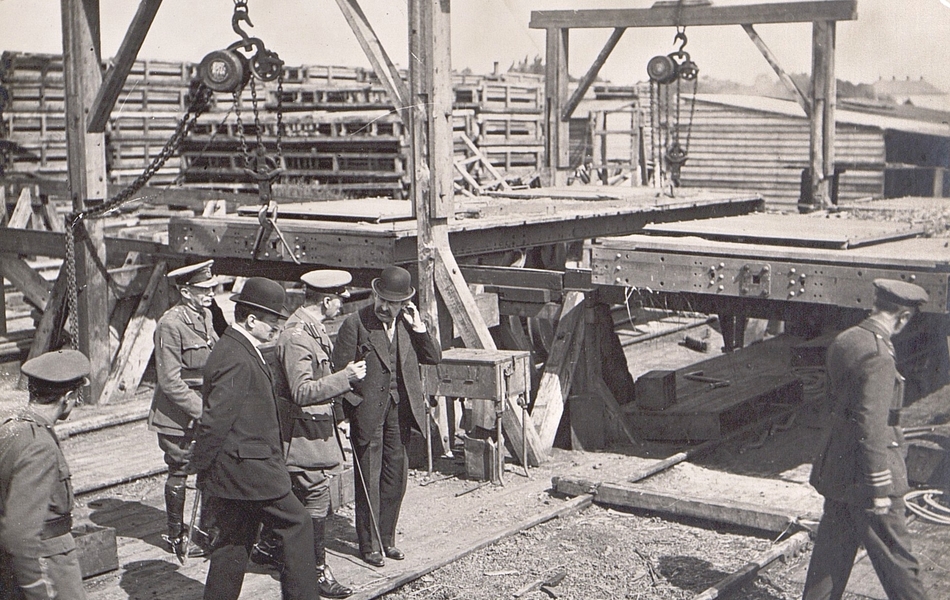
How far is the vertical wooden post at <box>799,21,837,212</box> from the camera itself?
13.3m

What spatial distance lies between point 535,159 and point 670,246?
50.7 feet

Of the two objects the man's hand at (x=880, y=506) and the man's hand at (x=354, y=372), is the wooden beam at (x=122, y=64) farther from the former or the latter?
the man's hand at (x=880, y=506)

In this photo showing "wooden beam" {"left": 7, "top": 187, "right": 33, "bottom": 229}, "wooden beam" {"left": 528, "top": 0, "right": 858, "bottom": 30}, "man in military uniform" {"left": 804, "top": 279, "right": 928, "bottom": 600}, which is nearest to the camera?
"man in military uniform" {"left": 804, "top": 279, "right": 928, "bottom": 600}

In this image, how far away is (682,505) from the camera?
729 centimetres

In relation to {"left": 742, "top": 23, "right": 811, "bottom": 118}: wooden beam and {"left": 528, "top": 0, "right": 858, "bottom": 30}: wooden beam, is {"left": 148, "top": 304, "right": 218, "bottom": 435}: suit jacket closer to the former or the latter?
{"left": 528, "top": 0, "right": 858, "bottom": 30}: wooden beam

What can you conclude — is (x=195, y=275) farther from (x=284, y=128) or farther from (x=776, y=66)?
(x=284, y=128)

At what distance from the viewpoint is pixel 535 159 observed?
2388cm

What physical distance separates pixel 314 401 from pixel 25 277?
771cm

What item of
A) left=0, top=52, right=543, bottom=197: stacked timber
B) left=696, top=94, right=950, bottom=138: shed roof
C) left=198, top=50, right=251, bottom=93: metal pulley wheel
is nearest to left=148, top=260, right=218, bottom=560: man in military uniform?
left=198, top=50, right=251, bottom=93: metal pulley wheel

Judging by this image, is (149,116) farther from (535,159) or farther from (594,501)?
(594,501)

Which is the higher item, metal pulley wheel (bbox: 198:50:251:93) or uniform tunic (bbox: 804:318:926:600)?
metal pulley wheel (bbox: 198:50:251:93)

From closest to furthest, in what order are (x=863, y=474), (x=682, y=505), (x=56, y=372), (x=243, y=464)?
(x=56, y=372), (x=243, y=464), (x=863, y=474), (x=682, y=505)

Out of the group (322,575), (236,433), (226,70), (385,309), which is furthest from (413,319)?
(226,70)

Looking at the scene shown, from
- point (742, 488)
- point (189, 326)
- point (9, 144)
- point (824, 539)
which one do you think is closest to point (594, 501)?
point (742, 488)
